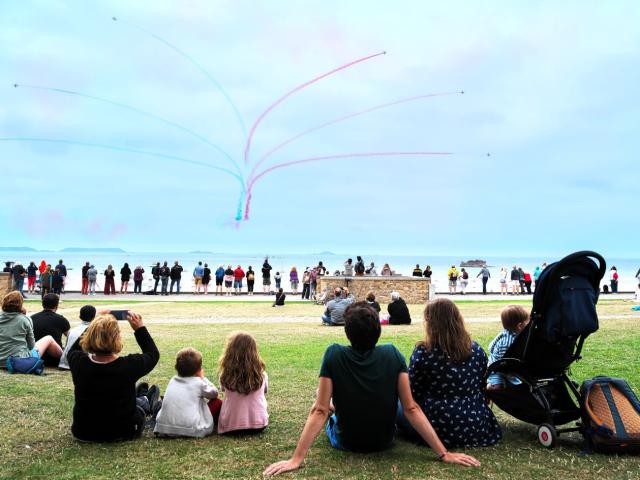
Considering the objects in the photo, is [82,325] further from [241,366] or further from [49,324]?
[241,366]

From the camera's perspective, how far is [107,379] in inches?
186

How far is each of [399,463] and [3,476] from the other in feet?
9.61

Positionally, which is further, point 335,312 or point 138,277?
point 138,277

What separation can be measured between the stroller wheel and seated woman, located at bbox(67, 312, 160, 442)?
131 inches

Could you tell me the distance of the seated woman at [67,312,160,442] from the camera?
4723 mm

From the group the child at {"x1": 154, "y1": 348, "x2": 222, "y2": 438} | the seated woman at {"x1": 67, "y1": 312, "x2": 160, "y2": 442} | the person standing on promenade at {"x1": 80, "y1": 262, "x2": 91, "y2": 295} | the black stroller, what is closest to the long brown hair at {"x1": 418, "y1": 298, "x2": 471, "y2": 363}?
the black stroller

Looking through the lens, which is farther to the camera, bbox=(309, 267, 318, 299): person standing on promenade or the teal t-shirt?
bbox=(309, 267, 318, 299): person standing on promenade

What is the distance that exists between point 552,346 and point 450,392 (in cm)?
95

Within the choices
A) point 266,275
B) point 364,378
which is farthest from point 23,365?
point 266,275

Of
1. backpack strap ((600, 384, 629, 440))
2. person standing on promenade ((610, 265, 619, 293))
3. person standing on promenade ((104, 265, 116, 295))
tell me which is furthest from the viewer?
person standing on promenade ((610, 265, 619, 293))

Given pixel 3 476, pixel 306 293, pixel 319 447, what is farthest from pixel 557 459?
pixel 306 293

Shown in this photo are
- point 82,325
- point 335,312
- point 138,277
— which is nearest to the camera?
point 82,325

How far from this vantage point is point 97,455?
15.3ft

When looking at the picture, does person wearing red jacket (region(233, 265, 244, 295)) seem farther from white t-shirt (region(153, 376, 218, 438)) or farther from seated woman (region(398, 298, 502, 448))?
seated woman (region(398, 298, 502, 448))
